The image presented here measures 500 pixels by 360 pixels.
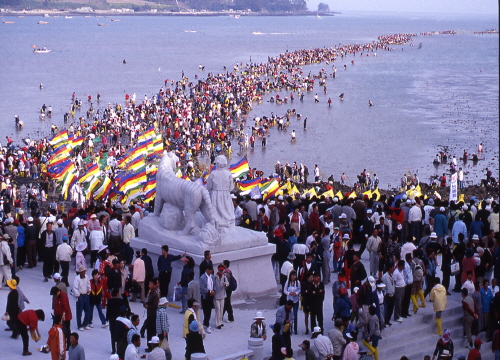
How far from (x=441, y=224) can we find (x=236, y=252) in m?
5.59

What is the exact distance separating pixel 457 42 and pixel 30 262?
19173 cm

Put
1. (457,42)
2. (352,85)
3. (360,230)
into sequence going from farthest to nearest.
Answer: (457,42) < (352,85) < (360,230)

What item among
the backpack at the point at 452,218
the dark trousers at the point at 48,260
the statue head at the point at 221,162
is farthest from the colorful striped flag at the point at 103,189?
the statue head at the point at 221,162

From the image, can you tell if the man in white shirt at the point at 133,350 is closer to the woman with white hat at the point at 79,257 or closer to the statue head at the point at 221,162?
the woman with white hat at the point at 79,257

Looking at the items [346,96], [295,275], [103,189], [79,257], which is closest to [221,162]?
[295,275]

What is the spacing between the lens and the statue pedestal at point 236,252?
16.1m

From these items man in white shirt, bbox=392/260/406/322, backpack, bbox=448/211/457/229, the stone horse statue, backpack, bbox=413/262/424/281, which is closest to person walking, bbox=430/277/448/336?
backpack, bbox=413/262/424/281

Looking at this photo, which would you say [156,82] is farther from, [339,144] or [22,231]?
[22,231]

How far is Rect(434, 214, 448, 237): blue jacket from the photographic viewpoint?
1941cm

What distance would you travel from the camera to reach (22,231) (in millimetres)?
18094

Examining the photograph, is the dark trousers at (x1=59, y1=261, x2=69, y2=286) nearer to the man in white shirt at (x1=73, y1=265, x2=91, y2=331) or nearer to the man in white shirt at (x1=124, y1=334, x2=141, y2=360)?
the man in white shirt at (x1=73, y1=265, x2=91, y2=331)

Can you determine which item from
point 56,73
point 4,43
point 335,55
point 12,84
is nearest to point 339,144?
point 12,84

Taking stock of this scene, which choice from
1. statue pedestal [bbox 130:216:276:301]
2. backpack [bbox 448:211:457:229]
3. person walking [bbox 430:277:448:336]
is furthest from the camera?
backpack [bbox 448:211:457:229]

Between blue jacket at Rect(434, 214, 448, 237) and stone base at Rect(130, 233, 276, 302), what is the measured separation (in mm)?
4586
